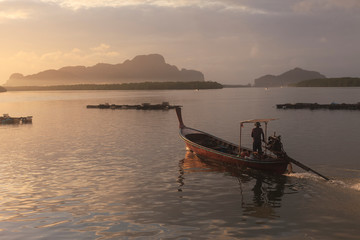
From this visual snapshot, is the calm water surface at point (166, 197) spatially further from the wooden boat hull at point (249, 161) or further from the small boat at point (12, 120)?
the small boat at point (12, 120)

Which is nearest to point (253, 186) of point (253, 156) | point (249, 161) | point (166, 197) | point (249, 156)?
point (249, 161)

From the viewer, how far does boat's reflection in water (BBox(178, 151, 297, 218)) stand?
17.6 m

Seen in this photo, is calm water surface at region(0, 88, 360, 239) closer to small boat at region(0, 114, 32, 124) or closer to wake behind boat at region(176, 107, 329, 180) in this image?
wake behind boat at region(176, 107, 329, 180)

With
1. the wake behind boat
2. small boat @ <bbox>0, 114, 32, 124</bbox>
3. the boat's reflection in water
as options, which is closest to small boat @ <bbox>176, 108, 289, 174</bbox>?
the wake behind boat

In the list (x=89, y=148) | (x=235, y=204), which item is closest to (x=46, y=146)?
(x=89, y=148)

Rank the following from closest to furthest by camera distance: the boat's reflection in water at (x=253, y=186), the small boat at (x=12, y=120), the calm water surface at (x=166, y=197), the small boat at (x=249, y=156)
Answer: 1. the calm water surface at (x=166, y=197)
2. the boat's reflection in water at (x=253, y=186)
3. the small boat at (x=249, y=156)
4. the small boat at (x=12, y=120)

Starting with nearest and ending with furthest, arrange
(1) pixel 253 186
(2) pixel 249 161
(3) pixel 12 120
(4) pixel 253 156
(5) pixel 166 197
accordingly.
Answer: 1. (5) pixel 166 197
2. (1) pixel 253 186
3. (2) pixel 249 161
4. (4) pixel 253 156
5. (3) pixel 12 120

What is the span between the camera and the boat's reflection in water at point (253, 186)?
1762 cm

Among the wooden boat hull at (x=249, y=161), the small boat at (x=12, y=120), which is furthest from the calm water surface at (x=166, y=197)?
the small boat at (x=12, y=120)

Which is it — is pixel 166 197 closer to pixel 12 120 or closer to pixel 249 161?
pixel 249 161

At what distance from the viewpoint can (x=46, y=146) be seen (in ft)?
128

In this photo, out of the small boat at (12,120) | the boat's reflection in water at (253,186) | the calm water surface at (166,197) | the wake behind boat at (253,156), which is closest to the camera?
the calm water surface at (166,197)

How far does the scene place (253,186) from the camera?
21703 mm

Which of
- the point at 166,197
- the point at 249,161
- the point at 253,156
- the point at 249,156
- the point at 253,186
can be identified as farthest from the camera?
the point at 249,156
